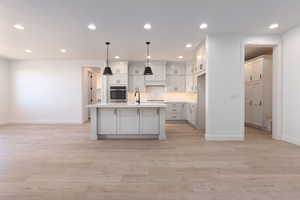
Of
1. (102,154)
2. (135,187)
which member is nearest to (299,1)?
(135,187)

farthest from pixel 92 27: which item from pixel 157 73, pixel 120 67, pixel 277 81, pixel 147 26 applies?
pixel 277 81

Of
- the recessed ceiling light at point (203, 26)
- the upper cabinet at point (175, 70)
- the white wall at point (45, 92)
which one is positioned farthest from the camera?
the upper cabinet at point (175, 70)

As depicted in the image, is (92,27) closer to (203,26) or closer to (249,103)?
(203,26)

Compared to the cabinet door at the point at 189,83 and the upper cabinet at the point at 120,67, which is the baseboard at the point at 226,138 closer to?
the cabinet door at the point at 189,83

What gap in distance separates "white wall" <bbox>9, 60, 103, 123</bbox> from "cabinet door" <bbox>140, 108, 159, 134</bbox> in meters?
3.50

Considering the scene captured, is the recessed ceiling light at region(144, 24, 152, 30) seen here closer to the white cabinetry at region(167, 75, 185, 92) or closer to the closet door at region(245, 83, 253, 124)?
the white cabinetry at region(167, 75, 185, 92)

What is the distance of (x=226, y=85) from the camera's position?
3.86 m

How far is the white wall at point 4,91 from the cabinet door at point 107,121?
16.2 feet

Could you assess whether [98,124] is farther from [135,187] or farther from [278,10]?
[278,10]

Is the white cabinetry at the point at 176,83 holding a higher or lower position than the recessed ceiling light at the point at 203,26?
lower

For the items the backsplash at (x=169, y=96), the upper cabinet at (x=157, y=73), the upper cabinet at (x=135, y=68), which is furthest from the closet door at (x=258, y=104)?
the upper cabinet at (x=135, y=68)

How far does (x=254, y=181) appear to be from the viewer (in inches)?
79.3

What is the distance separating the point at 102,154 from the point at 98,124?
1.29 m

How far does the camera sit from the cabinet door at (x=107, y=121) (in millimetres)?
4121
